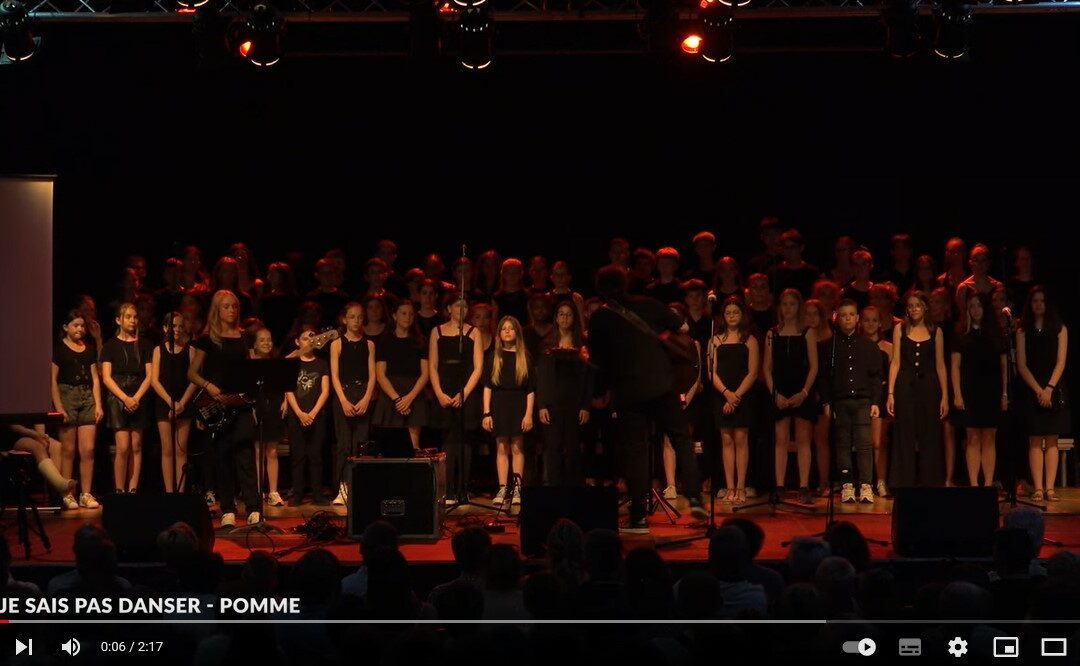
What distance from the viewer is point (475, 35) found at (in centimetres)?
1092

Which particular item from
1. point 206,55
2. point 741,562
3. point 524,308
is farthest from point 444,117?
point 741,562

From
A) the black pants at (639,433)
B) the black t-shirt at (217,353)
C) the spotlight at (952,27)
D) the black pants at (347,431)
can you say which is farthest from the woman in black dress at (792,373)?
the black t-shirt at (217,353)

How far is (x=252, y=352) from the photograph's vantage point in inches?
466

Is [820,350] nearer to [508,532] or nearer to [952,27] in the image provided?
[952,27]

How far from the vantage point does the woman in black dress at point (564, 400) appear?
36.9 ft

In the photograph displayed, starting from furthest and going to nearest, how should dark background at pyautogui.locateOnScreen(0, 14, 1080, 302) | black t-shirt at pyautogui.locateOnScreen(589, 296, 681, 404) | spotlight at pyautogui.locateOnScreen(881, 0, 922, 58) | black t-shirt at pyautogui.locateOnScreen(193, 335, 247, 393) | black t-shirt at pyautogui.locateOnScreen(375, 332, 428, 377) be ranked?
dark background at pyautogui.locateOnScreen(0, 14, 1080, 302) < black t-shirt at pyautogui.locateOnScreen(375, 332, 428, 377) < black t-shirt at pyautogui.locateOnScreen(193, 335, 247, 393) < spotlight at pyautogui.locateOnScreen(881, 0, 922, 58) < black t-shirt at pyautogui.locateOnScreen(589, 296, 681, 404)

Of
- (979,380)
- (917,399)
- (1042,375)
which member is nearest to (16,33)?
(917,399)

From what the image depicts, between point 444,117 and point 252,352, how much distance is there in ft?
12.4

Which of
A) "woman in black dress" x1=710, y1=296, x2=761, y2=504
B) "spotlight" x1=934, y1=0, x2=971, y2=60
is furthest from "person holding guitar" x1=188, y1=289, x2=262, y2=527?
"spotlight" x1=934, y1=0, x2=971, y2=60

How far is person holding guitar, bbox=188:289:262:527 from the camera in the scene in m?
10.8

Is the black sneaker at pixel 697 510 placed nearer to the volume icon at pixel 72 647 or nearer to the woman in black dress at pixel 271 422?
the woman in black dress at pixel 271 422

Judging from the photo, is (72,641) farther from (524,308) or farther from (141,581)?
(524,308)
